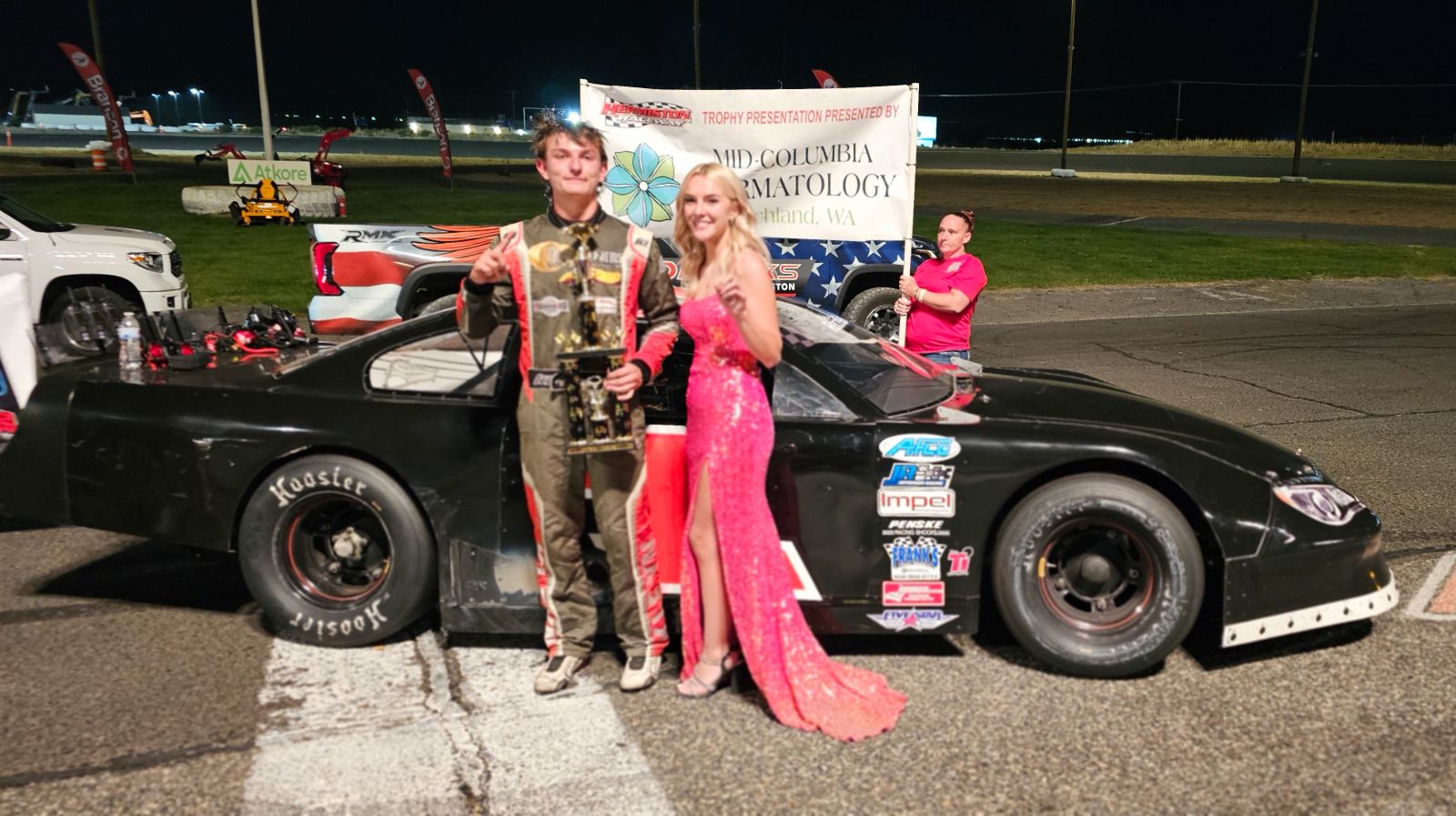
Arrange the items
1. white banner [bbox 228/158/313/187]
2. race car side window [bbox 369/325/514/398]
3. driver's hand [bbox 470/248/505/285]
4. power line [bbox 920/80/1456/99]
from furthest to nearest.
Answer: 1. power line [bbox 920/80/1456/99]
2. white banner [bbox 228/158/313/187]
3. race car side window [bbox 369/325/514/398]
4. driver's hand [bbox 470/248/505/285]

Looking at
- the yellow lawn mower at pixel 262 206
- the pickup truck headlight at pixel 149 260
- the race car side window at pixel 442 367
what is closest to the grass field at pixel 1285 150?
the yellow lawn mower at pixel 262 206

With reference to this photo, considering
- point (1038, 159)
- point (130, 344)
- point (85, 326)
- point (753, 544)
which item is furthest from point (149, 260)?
point (1038, 159)

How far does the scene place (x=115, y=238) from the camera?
9.89 metres

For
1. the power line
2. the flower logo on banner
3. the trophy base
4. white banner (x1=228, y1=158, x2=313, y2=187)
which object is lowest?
the trophy base

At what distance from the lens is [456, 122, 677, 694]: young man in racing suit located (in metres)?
3.37

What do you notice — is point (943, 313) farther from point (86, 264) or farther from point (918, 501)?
point (86, 264)

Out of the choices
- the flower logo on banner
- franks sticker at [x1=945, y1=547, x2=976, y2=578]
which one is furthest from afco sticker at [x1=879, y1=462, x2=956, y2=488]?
the flower logo on banner

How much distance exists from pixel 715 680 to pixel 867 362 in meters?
1.37

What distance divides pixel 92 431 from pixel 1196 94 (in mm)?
113944

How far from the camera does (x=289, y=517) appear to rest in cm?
381

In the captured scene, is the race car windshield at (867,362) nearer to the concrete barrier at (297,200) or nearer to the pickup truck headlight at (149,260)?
the pickup truck headlight at (149,260)

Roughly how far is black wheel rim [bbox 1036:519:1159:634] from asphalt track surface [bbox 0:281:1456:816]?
22 centimetres

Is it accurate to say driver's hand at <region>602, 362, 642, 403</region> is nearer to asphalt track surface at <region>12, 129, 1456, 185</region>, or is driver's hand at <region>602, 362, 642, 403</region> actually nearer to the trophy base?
the trophy base

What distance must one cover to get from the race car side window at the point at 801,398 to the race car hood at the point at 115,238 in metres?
8.35
